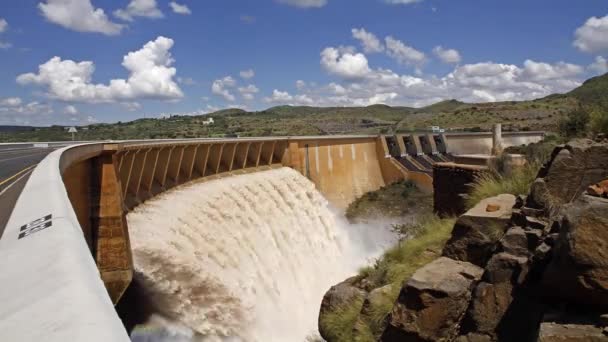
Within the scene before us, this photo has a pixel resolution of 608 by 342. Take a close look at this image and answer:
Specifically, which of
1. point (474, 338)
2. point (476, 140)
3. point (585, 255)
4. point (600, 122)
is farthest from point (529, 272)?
point (476, 140)

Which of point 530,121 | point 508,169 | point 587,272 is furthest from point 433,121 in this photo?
point 587,272

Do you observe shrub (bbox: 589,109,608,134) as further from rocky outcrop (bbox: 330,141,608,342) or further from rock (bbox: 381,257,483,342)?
rock (bbox: 381,257,483,342)

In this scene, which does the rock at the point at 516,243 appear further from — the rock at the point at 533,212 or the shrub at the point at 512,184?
the shrub at the point at 512,184

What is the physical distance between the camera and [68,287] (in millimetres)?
2010

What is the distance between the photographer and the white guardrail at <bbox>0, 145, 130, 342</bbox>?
1630 mm

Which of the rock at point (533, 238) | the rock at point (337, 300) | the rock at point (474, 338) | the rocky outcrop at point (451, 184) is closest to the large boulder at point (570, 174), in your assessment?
the rock at point (533, 238)

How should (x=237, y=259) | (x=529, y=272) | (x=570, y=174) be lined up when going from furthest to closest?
(x=237, y=259) → (x=570, y=174) → (x=529, y=272)

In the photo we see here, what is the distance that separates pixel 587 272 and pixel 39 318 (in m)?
4.05

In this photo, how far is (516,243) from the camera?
19.9 feet

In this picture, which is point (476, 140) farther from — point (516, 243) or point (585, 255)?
point (585, 255)

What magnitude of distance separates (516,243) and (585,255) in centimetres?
170

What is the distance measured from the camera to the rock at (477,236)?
709 centimetres

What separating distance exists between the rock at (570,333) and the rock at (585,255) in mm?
263

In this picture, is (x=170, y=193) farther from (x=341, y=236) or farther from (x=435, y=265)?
(x=435, y=265)
